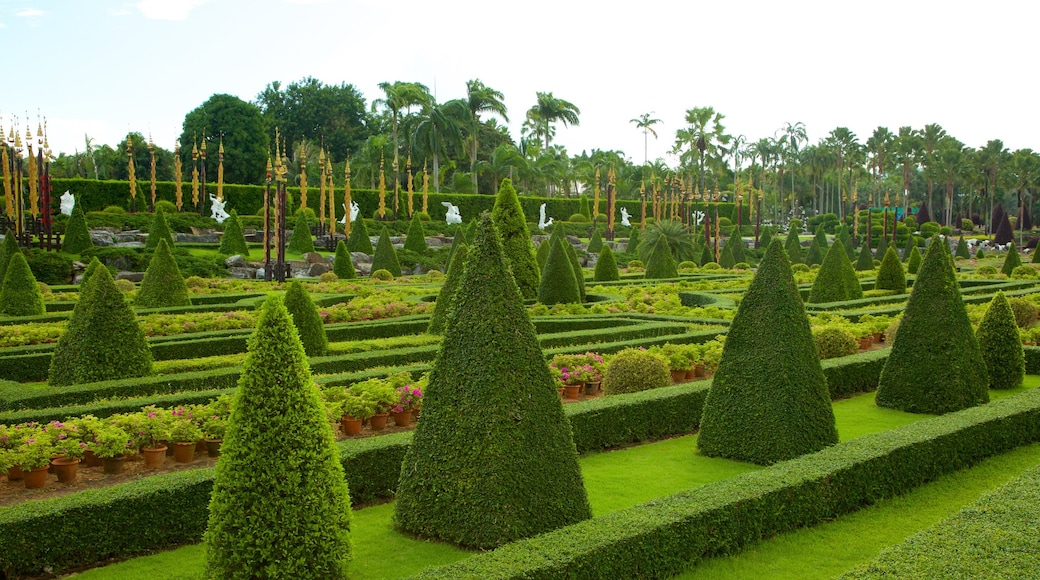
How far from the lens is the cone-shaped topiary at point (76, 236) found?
102 feet

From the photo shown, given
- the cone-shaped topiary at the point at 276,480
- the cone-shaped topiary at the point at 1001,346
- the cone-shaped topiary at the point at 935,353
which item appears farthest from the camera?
the cone-shaped topiary at the point at 1001,346

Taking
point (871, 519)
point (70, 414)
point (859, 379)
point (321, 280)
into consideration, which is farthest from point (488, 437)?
point (321, 280)

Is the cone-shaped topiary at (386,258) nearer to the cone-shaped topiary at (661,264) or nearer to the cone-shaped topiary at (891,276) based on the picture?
the cone-shaped topiary at (661,264)

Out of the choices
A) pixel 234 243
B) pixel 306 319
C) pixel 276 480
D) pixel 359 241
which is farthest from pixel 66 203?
pixel 276 480

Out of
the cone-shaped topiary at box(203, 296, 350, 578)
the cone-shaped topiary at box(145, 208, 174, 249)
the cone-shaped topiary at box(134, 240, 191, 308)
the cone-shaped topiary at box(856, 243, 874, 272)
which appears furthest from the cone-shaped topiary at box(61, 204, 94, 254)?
the cone-shaped topiary at box(856, 243, 874, 272)

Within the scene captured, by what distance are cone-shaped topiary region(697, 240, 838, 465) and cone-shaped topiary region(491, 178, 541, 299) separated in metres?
10.5

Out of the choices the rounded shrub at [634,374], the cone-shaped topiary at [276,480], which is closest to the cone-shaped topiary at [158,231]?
the rounded shrub at [634,374]

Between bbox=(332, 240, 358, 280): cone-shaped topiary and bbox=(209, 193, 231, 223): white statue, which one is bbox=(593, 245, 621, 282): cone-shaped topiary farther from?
bbox=(209, 193, 231, 223): white statue

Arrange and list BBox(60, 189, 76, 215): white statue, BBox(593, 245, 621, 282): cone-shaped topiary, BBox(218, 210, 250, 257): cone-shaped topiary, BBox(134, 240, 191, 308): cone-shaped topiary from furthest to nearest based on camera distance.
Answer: BBox(60, 189, 76, 215): white statue, BBox(218, 210, 250, 257): cone-shaped topiary, BBox(593, 245, 621, 282): cone-shaped topiary, BBox(134, 240, 191, 308): cone-shaped topiary

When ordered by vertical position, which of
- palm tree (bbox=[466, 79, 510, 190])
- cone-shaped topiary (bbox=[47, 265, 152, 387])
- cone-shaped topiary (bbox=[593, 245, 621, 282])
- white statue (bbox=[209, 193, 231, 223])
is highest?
palm tree (bbox=[466, 79, 510, 190])

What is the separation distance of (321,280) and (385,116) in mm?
43604

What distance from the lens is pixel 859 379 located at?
12086mm

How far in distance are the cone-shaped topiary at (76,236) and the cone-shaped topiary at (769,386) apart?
28973 millimetres

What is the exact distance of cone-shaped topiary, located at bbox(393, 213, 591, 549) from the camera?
566 cm
